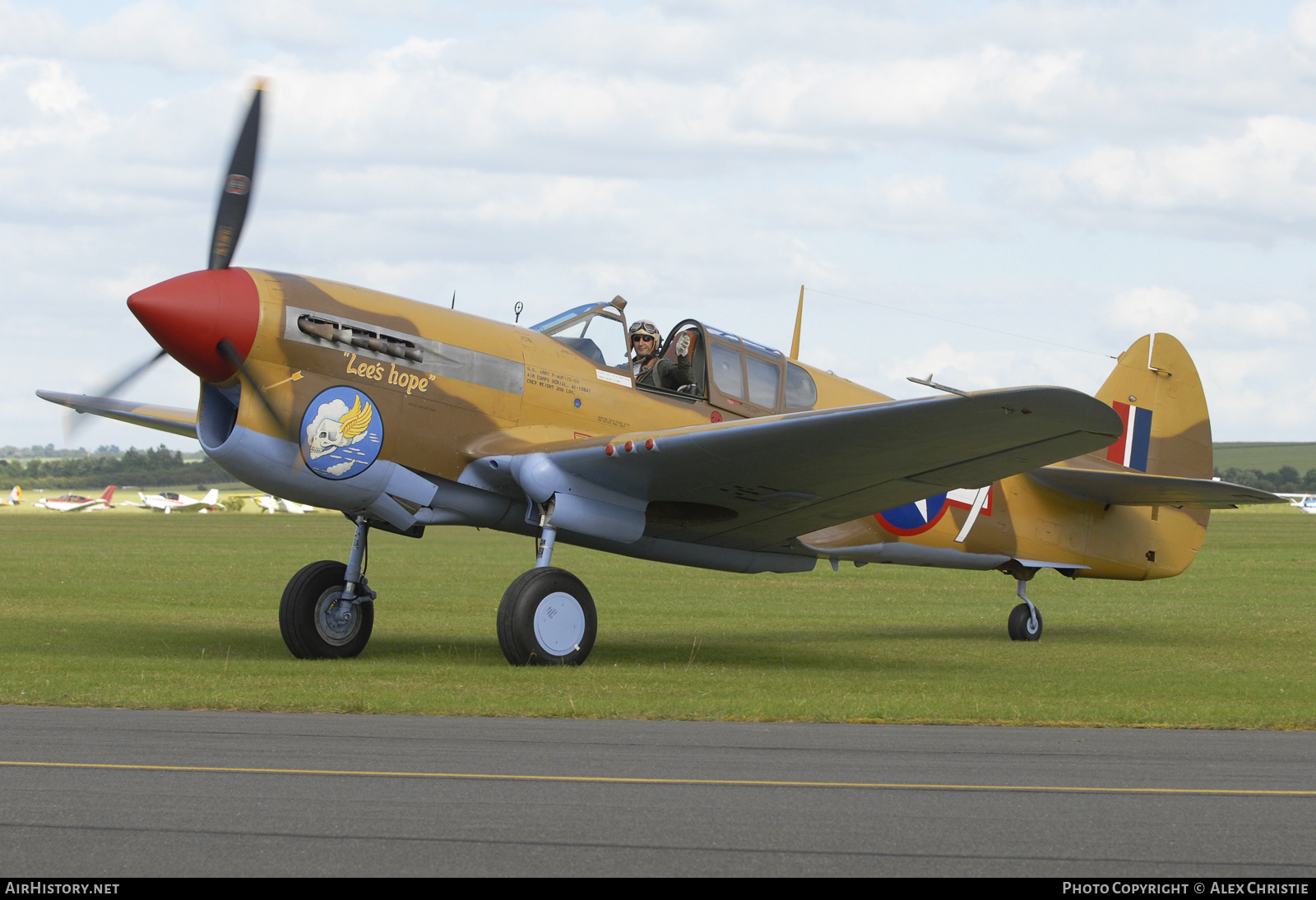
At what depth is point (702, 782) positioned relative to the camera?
6.41 meters

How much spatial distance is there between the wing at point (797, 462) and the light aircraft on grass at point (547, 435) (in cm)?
2

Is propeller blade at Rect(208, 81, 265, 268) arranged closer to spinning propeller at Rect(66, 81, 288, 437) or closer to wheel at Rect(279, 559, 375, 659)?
spinning propeller at Rect(66, 81, 288, 437)

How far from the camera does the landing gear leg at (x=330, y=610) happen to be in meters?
12.5

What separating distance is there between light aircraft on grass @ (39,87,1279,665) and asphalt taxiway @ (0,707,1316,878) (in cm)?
310

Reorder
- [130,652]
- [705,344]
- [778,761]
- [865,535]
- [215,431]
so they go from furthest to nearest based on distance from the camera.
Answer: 1. [865,535]
2. [705,344]
3. [130,652]
4. [215,431]
5. [778,761]

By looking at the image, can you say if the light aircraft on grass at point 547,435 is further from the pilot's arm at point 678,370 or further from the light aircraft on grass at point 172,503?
the light aircraft on grass at point 172,503

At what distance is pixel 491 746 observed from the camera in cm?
740

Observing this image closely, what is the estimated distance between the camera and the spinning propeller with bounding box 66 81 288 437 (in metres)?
10.7

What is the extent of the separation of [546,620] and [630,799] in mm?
5657

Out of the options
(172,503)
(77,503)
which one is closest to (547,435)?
(172,503)

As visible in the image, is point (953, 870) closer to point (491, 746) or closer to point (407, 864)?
point (407, 864)

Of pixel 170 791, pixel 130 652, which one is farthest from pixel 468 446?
pixel 170 791

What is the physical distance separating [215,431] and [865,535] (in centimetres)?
700

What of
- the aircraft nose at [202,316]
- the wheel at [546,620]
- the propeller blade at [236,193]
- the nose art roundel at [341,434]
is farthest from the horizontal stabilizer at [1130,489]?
the propeller blade at [236,193]
